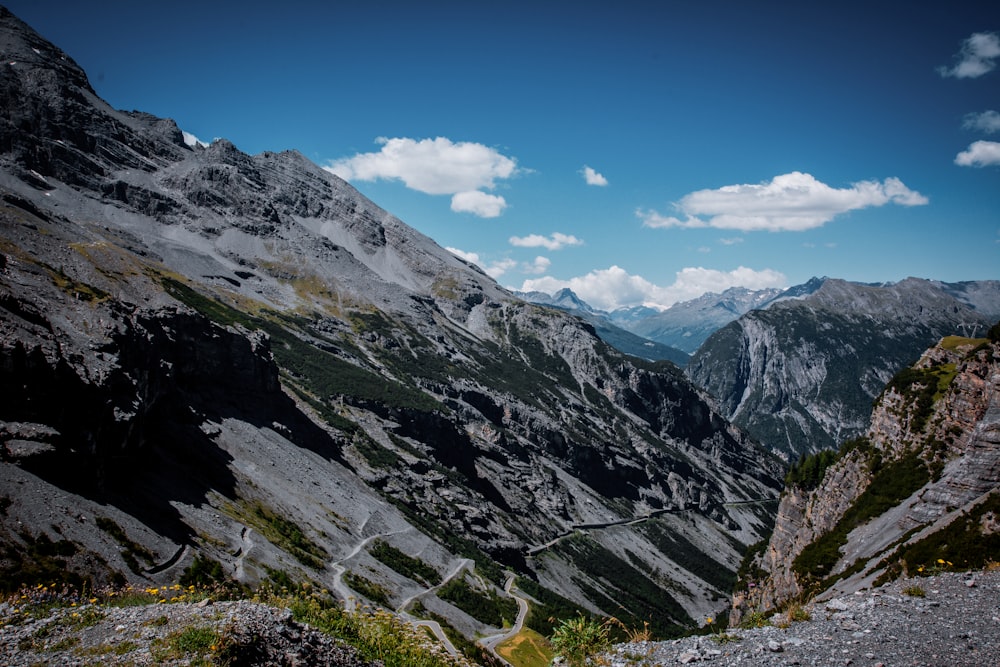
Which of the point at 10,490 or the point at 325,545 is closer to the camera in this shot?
the point at 10,490

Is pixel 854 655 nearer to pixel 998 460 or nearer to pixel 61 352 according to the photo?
pixel 998 460

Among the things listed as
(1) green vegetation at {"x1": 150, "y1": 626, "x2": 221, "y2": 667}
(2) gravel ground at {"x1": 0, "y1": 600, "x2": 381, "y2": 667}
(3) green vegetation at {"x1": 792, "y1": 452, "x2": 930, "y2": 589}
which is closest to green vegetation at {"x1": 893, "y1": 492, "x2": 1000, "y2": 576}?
(3) green vegetation at {"x1": 792, "y1": 452, "x2": 930, "y2": 589}

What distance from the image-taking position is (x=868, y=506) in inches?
2542

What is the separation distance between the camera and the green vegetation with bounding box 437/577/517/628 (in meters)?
96.9

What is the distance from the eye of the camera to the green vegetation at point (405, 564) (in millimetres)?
101062

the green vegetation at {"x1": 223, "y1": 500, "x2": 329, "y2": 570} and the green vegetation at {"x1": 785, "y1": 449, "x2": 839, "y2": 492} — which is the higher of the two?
the green vegetation at {"x1": 785, "y1": 449, "x2": 839, "y2": 492}

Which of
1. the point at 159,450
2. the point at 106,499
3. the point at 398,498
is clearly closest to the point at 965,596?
the point at 106,499

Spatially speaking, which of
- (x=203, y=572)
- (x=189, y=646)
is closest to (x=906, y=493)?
(x=189, y=646)

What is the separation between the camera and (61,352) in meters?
59.9

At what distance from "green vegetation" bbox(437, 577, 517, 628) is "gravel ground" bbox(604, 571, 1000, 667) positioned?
277 feet

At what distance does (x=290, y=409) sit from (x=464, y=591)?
6023 cm

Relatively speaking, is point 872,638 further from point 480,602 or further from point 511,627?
point 480,602

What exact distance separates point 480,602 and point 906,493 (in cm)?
7169

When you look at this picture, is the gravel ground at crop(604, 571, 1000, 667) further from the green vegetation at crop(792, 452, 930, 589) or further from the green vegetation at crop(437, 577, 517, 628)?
the green vegetation at crop(437, 577, 517, 628)
